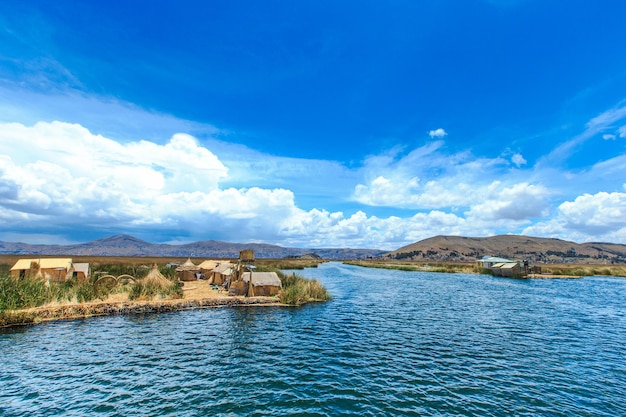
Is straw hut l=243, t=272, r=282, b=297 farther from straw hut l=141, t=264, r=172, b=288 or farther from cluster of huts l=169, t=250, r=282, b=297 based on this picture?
straw hut l=141, t=264, r=172, b=288

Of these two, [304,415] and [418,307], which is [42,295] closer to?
[304,415]

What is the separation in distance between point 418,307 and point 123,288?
37.7 m

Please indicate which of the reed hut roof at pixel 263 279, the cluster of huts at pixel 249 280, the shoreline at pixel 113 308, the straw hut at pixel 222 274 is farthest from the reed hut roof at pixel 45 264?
the reed hut roof at pixel 263 279

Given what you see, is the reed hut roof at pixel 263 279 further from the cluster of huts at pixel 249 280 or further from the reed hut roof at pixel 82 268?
the reed hut roof at pixel 82 268

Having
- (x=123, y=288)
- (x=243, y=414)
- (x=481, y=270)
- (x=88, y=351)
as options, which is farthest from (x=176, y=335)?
(x=481, y=270)

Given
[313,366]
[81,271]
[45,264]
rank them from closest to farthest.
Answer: [313,366], [45,264], [81,271]

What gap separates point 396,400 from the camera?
45.0ft

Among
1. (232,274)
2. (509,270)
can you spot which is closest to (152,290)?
(232,274)

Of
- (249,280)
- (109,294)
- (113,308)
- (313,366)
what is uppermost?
(249,280)

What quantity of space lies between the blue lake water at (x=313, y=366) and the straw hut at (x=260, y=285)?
684 cm

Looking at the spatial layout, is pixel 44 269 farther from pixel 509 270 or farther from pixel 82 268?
pixel 509 270

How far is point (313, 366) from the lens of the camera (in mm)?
17859

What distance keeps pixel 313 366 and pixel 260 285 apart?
68.7 ft

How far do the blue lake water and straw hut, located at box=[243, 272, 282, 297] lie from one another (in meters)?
6.84
